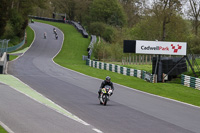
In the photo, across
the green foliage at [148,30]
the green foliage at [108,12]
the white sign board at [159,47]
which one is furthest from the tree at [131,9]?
the white sign board at [159,47]

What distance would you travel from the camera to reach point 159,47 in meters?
33.1

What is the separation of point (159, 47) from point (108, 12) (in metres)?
65.8

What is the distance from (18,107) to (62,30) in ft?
254

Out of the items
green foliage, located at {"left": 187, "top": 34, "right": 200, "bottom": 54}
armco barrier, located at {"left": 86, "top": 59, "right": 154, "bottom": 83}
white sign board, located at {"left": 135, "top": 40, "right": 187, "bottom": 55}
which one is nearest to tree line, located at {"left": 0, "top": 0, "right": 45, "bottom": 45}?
armco barrier, located at {"left": 86, "top": 59, "right": 154, "bottom": 83}

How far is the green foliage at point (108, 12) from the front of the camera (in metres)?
97.8

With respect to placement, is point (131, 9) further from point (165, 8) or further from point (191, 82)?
point (191, 82)

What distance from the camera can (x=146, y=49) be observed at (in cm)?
3288

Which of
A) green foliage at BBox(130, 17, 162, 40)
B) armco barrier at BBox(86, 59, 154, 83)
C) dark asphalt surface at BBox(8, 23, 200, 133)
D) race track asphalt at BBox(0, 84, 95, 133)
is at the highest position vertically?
green foliage at BBox(130, 17, 162, 40)

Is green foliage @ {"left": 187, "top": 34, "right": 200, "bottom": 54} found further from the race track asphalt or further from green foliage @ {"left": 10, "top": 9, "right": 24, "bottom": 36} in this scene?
the race track asphalt

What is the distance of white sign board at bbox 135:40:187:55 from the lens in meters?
32.8

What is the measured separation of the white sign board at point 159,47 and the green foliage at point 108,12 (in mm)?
65309

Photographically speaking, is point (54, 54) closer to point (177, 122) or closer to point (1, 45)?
point (1, 45)

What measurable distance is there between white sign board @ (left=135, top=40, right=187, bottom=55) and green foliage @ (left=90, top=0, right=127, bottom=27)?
65.3 metres

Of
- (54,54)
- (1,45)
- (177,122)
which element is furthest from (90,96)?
(54,54)
